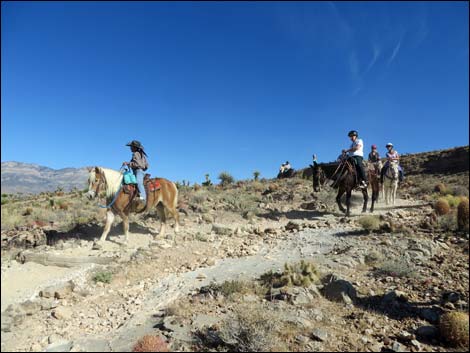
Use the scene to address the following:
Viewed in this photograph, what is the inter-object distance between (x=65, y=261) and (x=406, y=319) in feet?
25.8

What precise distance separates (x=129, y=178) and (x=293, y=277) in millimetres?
6207

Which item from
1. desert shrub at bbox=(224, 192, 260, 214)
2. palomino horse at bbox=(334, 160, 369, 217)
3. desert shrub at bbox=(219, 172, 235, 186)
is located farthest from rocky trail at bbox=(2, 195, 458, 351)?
desert shrub at bbox=(219, 172, 235, 186)

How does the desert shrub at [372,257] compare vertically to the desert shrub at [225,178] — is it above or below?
below

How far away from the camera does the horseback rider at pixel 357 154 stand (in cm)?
1420

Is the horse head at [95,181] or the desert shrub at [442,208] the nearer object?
the horse head at [95,181]

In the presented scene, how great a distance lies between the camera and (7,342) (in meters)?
5.59

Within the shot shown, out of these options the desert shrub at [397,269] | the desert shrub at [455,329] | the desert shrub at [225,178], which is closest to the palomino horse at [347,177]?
the desert shrub at [397,269]

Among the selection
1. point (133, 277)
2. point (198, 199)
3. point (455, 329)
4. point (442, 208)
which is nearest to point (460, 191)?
point (442, 208)

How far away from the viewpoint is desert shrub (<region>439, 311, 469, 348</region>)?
18.2ft

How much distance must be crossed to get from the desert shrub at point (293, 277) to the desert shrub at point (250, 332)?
64.8 inches

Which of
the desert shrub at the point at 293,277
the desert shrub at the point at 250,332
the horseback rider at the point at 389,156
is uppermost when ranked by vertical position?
the horseback rider at the point at 389,156

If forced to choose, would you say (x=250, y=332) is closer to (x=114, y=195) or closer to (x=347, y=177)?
(x=114, y=195)

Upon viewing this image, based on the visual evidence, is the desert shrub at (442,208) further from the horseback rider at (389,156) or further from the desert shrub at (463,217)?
the horseback rider at (389,156)

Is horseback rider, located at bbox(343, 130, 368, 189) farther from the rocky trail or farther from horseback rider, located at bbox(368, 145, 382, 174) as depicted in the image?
horseback rider, located at bbox(368, 145, 382, 174)
